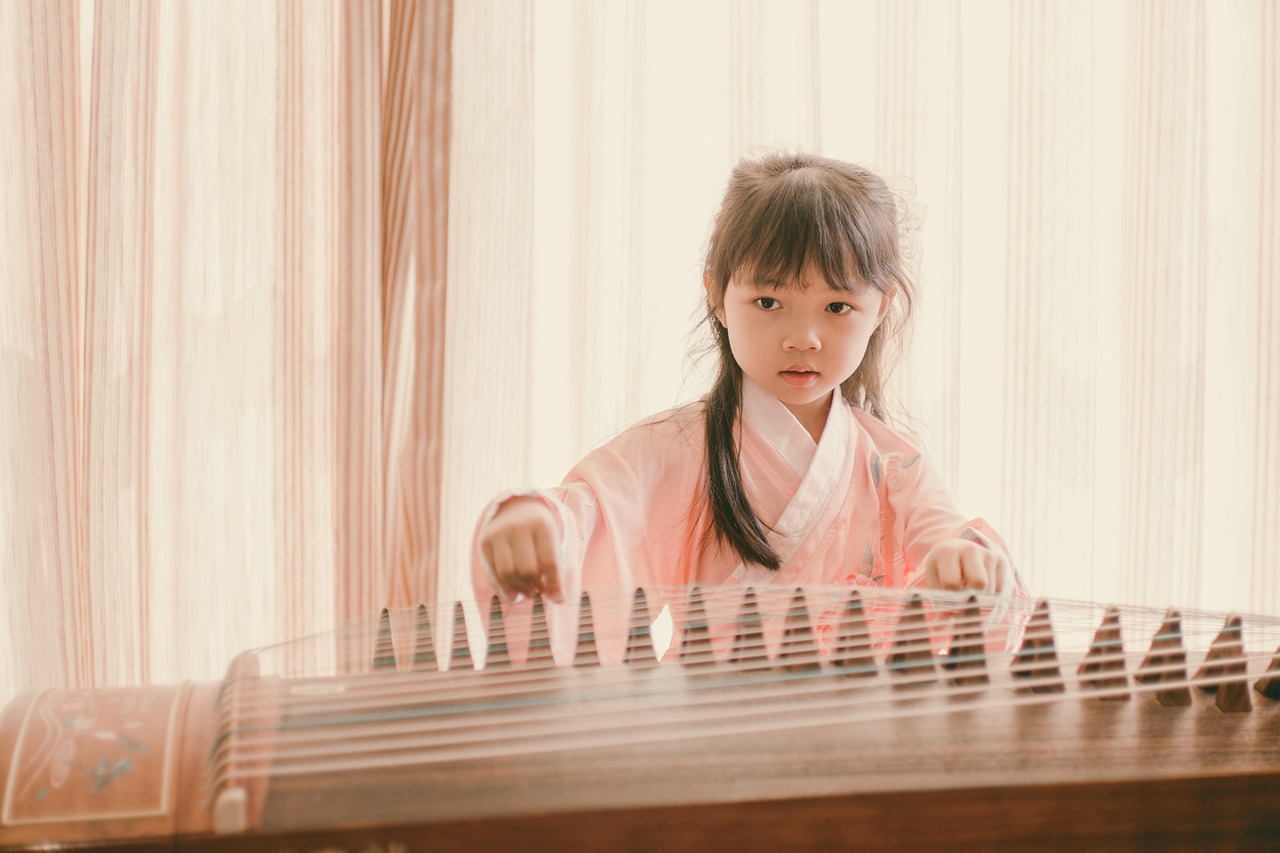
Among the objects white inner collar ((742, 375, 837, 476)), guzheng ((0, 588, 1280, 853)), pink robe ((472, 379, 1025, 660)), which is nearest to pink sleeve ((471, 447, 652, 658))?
pink robe ((472, 379, 1025, 660))

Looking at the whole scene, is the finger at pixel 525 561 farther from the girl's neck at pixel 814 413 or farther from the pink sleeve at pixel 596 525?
the girl's neck at pixel 814 413

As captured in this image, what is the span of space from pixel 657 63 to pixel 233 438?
0.75 metres

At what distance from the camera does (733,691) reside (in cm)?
62

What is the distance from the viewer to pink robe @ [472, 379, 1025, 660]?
1083 millimetres

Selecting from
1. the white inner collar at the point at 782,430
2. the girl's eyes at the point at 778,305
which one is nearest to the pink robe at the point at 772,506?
the white inner collar at the point at 782,430

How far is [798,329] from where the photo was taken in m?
1.07

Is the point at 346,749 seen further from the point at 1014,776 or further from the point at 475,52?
the point at 475,52

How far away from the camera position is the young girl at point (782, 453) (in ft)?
3.50

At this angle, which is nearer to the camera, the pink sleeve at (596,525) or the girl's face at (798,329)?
the pink sleeve at (596,525)

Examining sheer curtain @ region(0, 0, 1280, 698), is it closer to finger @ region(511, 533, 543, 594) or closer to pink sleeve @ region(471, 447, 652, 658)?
pink sleeve @ region(471, 447, 652, 658)

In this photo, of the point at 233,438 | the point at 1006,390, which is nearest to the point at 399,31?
the point at 233,438

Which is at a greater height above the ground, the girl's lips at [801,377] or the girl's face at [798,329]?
the girl's face at [798,329]

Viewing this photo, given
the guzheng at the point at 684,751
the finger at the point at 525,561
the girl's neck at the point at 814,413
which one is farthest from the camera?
the girl's neck at the point at 814,413

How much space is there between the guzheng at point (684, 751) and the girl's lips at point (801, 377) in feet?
1.41
